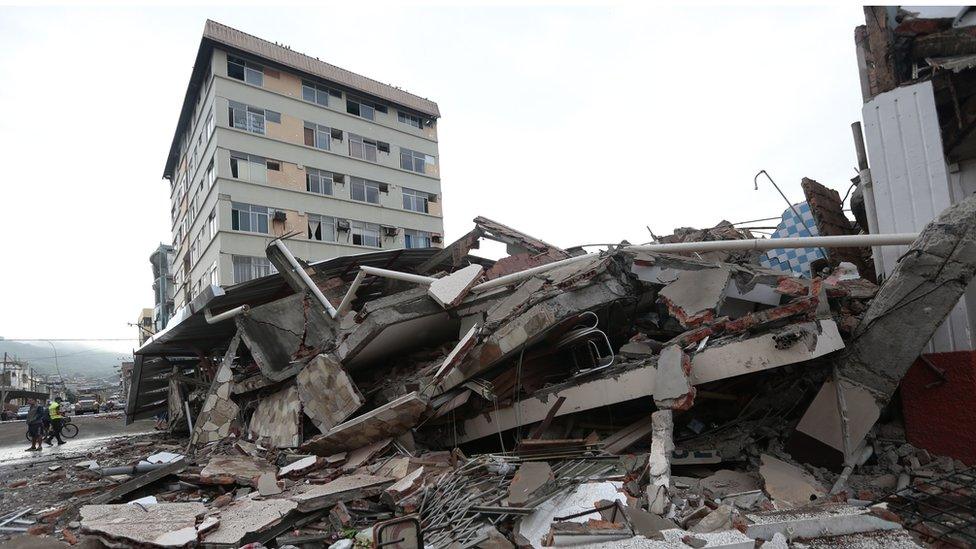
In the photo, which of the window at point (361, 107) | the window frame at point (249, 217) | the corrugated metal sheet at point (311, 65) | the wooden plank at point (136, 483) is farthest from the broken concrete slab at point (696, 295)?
the window at point (361, 107)

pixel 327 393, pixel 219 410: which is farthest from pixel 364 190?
pixel 327 393

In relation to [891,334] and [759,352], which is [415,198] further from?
[891,334]

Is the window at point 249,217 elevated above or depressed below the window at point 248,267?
above

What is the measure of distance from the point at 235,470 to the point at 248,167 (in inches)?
766

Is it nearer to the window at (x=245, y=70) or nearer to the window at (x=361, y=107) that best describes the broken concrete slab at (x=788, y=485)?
the window at (x=245, y=70)

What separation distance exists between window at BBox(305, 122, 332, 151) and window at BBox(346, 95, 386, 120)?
2075 mm

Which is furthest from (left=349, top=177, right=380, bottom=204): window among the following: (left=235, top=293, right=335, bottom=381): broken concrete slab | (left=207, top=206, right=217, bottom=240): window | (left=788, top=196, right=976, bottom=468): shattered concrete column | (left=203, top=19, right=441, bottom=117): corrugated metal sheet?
(left=788, top=196, right=976, bottom=468): shattered concrete column

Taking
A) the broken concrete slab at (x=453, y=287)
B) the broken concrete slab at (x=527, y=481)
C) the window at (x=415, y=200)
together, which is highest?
the window at (x=415, y=200)

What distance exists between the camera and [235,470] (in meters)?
6.74

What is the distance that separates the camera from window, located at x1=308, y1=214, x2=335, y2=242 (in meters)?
24.8

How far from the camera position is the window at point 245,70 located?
931 inches

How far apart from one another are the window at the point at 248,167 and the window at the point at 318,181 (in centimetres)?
199

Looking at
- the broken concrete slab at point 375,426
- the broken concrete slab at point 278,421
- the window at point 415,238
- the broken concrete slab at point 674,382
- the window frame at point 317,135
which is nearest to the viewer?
the broken concrete slab at point 674,382

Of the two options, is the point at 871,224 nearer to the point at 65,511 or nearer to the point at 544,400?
the point at 544,400
